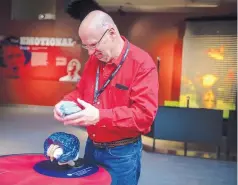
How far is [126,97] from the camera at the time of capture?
1.51 m

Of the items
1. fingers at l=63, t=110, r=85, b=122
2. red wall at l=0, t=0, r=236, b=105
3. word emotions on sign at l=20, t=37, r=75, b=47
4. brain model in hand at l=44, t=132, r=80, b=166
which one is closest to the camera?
fingers at l=63, t=110, r=85, b=122

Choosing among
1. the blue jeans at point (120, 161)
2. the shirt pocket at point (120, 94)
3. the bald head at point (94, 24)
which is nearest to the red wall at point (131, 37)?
the blue jeans at point (120, 161)

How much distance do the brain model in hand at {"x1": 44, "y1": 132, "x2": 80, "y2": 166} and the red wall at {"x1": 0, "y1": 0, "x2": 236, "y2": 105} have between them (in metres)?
7.76

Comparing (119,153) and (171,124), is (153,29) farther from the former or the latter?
(119,153)

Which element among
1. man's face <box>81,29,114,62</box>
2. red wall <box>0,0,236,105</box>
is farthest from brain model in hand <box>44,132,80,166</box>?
red wall <box>0,0,236,105</box>

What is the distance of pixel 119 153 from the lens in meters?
1.60

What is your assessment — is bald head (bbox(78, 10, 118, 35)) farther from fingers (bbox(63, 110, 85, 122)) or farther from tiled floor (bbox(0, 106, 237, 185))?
tiled floor (bbox(0, 106, 237, 185))

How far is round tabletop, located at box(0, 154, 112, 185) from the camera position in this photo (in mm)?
A: 1343

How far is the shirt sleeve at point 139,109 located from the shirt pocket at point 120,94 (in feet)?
0.10

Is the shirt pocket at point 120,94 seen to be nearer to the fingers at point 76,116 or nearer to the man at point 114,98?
the man at point 114,98

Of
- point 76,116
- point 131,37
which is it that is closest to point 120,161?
point 76,116

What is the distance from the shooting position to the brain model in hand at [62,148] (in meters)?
1.48

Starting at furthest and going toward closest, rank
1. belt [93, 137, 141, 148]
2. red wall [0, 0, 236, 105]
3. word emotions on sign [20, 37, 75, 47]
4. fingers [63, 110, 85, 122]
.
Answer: word emotions on sign [20, 37, 75, 47] < red wall [0, 0, 236, 105] < belt [93, 137, 141, 148] < fingers [63, 110, 85, 122]

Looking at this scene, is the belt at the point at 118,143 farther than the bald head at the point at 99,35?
Yes
